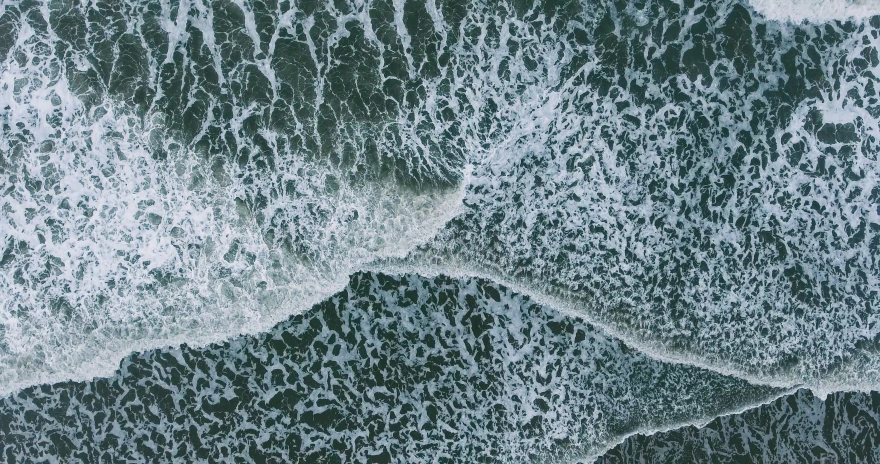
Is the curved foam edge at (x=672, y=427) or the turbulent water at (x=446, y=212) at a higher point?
the turbulent water at (x=446, y=212)

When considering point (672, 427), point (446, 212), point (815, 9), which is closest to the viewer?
point (446, 212)

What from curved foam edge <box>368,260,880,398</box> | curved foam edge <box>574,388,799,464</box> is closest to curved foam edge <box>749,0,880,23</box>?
curved foam edge <box>368,260,880,398</box>

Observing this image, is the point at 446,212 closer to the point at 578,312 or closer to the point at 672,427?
the point at 578,312

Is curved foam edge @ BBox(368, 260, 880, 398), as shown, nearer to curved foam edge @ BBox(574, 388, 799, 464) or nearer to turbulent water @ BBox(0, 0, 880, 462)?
turbulent water @ BBox(0, 0, 880, 462)

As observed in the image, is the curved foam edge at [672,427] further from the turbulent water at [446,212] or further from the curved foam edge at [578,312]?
the curved foam edge at [578,312]

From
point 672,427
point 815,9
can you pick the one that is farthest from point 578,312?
point 815,9

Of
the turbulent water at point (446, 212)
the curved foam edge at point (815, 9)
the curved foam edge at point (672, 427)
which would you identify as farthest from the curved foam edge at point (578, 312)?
the curved foam edge at point (815, 9)

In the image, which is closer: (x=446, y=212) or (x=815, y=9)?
(x=446, y=212)

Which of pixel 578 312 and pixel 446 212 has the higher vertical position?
pixel 446 212
